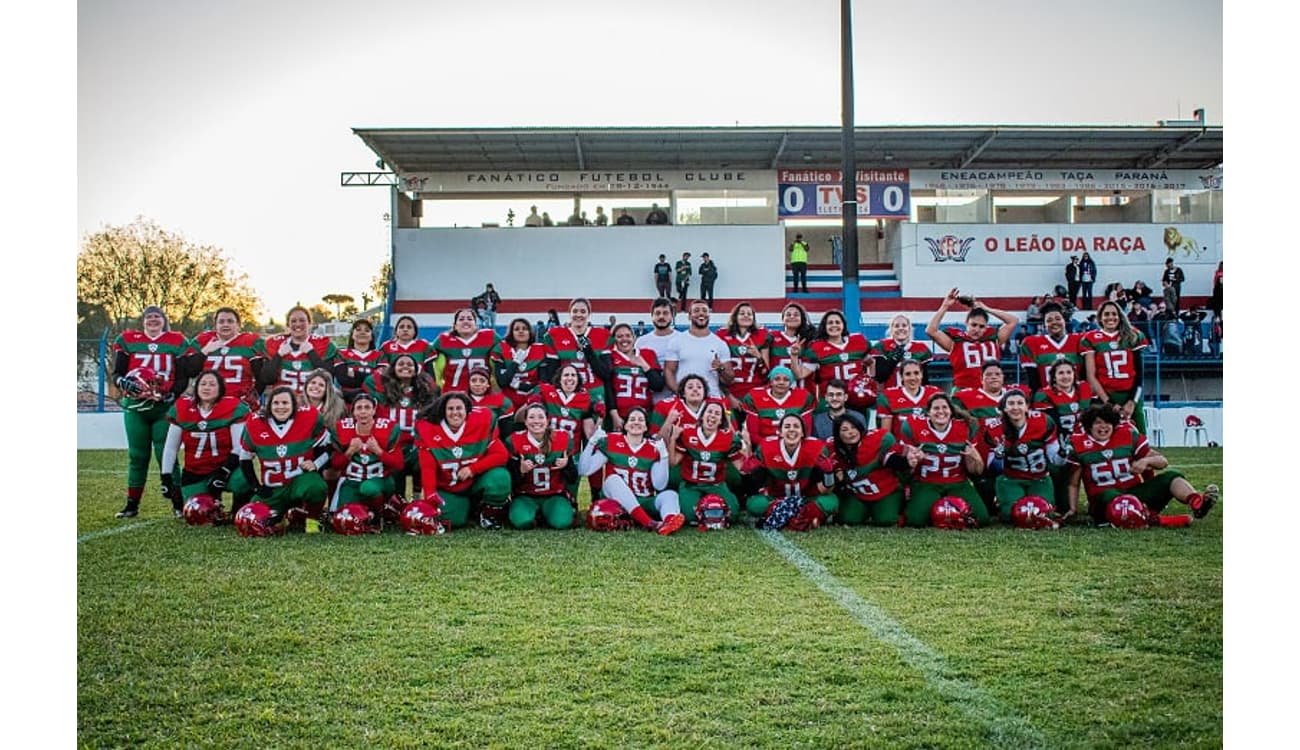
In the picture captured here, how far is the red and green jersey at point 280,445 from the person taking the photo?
5.49m

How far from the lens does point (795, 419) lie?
561cm

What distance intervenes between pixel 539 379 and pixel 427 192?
1246cm

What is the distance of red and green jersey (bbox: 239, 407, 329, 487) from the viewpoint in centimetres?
549

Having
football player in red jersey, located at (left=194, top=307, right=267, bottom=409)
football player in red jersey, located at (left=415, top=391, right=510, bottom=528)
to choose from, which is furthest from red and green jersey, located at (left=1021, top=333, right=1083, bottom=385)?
football player in red jersey, located at (left=194, top=307, right=267, bottom=409)

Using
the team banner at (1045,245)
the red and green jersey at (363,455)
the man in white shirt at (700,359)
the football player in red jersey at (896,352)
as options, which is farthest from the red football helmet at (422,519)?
the team banner at (1045,245)

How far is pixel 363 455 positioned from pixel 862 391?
2836 mm

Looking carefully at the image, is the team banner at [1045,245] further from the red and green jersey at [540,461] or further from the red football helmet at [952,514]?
the red and green jersey at [540,461]

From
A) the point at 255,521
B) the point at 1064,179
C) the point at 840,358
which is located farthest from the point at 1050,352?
the point at 1064,179

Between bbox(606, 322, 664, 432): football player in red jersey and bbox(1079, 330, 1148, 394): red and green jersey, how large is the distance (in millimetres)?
2615

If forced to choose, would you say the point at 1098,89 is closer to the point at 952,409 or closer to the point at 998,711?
the point at 952,409

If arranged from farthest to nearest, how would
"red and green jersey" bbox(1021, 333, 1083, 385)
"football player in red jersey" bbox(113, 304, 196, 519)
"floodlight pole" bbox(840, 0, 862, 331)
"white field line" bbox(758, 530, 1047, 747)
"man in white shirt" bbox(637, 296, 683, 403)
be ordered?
1. "floodlight pole" bbox(840, 0, 862, 331)
2. "red and green jersey" bbox(1021, 333, 1083, 385)
3. "man in white shirt" bbox(637, 296, 683, 403)
4. "football player in red jersey" bbox(113, 304, 196, 519)
5. "white field line" bbox(758, 530, 1047, 747)

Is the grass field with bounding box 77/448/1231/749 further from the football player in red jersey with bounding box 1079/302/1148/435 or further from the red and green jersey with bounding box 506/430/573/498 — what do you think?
the football player in red jersey with bounding box 1079/302/1148/435

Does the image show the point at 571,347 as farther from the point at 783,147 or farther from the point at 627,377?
the point at 783,147
